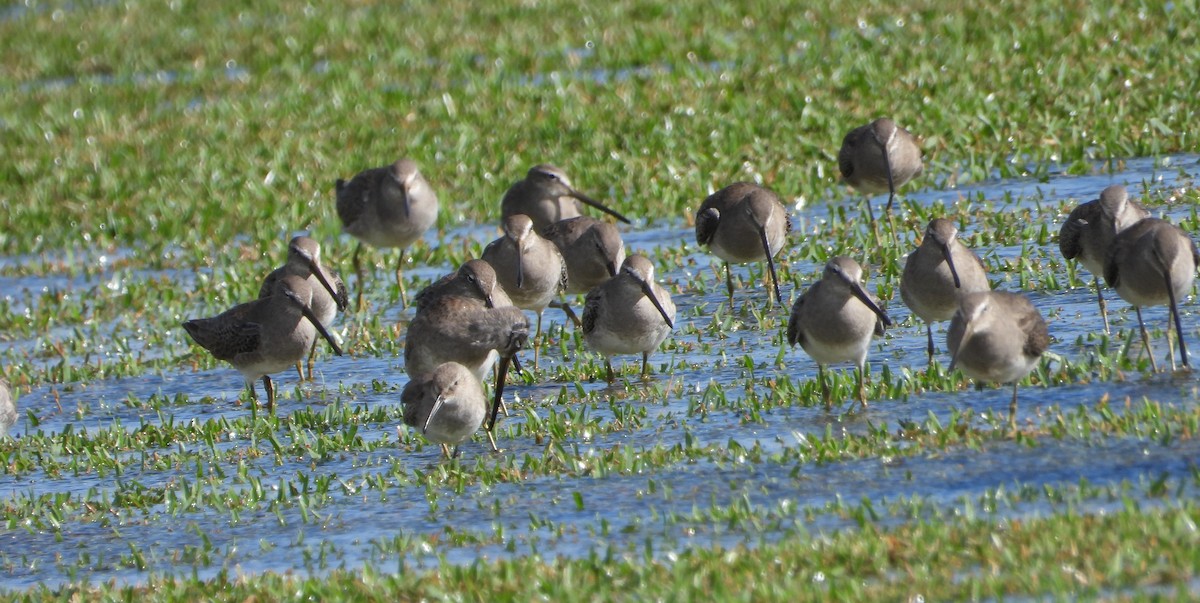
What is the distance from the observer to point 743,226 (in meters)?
13.3

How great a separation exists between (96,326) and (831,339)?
720 cm

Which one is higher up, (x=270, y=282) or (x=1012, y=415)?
Result: (x=270, y=282)

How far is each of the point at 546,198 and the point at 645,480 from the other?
20.5 feet

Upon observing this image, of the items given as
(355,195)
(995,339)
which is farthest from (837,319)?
Result: (355,195)

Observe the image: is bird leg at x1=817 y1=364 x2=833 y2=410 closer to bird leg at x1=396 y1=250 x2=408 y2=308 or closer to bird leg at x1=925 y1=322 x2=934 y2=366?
bird leg at x1=925 y1=322 x2=934 y2=366

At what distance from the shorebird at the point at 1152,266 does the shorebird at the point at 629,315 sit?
281cm

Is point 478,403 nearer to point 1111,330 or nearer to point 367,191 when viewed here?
point 1111,330

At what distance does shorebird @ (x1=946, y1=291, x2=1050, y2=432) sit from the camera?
9523 millimetres

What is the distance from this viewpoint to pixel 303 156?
18922mm

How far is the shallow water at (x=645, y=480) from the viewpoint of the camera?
853 centimetres

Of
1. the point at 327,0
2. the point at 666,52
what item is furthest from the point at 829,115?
the point at 327,0

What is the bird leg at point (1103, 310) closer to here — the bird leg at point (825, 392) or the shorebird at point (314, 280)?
the bird leg at point (825, 392)

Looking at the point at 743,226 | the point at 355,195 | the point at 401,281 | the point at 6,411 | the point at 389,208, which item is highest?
the point at 355,195

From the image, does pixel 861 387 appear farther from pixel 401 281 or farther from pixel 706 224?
pixel 401 281
